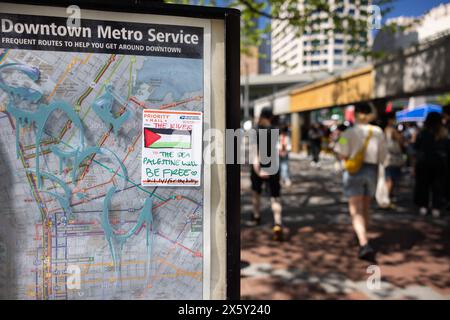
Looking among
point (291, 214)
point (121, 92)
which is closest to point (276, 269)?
point (291, 214)

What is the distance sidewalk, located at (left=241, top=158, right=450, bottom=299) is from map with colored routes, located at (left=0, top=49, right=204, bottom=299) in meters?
2.41

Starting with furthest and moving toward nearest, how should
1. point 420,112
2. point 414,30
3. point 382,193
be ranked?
point 420,112 → point 414,30 → point 382,193

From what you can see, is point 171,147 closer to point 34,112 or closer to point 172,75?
point 172,75

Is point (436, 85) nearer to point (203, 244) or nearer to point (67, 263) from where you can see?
point (203, 244)

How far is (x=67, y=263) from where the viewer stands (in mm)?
1584

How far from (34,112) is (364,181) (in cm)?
400

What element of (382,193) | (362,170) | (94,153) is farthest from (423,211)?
(94,153)

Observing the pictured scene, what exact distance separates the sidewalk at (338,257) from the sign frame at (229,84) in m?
2.27

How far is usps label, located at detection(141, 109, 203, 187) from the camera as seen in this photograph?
161 centimetres

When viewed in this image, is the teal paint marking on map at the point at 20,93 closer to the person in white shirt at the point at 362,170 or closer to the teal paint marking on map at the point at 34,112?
the teal paint marking on map at the point at 34,112

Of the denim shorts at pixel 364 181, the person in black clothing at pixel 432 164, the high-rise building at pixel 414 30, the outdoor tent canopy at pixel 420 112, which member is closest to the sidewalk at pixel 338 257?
the person in black clothing at pixel 432 164

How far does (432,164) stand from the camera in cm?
701

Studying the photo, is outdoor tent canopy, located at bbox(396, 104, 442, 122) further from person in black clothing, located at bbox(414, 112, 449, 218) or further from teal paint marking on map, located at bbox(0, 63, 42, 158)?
teal paint marking on map, located at bbox(0, 63, 42, 158)

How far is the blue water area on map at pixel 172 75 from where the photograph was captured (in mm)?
1590
